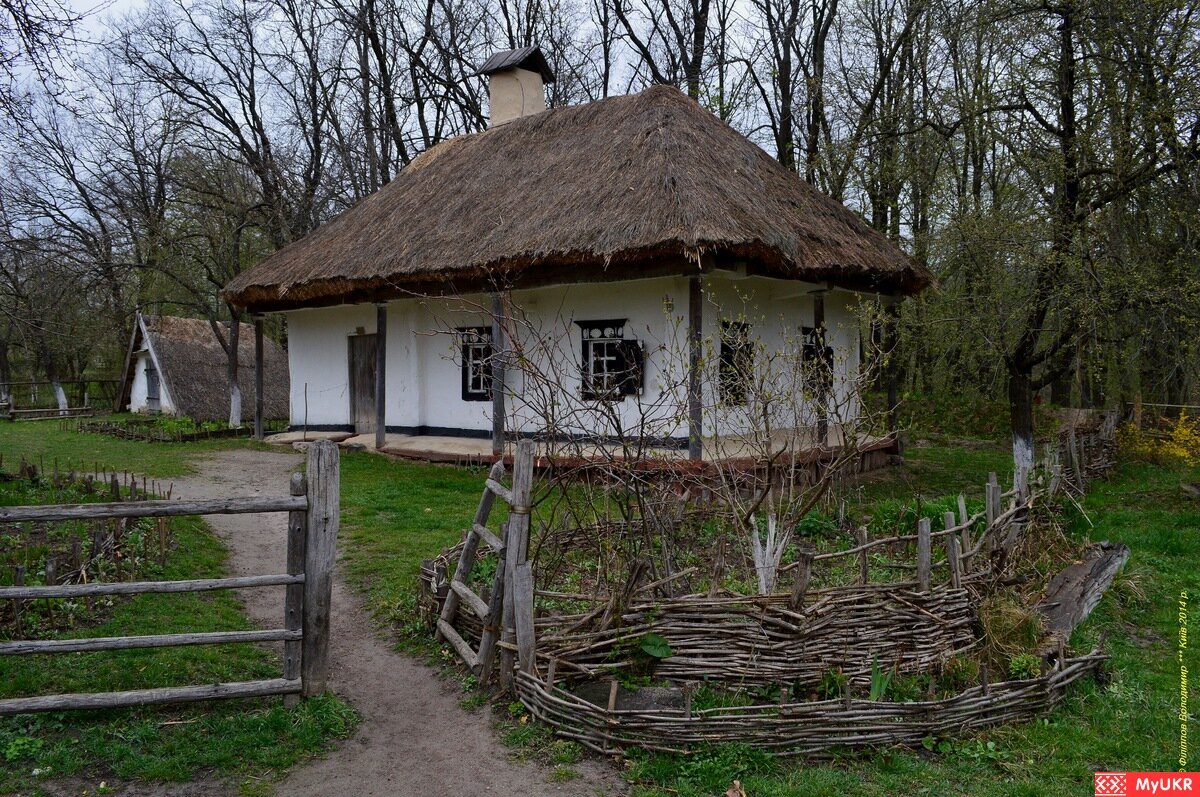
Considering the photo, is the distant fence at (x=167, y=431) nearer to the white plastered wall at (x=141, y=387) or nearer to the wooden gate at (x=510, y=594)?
the white plastered wall at (x=141, y=387)

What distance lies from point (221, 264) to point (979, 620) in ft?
55.2

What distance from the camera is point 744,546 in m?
5.32

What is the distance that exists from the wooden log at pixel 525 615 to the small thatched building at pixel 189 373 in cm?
1829

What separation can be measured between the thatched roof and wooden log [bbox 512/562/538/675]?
4.80m

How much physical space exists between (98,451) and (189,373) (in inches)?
307

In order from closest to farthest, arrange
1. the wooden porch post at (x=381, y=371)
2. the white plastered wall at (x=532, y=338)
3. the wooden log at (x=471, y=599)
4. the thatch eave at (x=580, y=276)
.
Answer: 1. the wooden log at (x=471, y=599)
2. the thatch eave at (x=580, y=276)
3. the white plastered wall at (x=532, y=338)
4. the wooden porch post at (x=381, y=371)

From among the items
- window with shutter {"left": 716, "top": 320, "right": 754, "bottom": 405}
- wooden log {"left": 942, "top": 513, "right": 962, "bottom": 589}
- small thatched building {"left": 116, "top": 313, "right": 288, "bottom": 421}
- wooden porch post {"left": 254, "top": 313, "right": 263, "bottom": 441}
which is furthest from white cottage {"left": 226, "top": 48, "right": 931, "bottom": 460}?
small thatched building {"left": 116, "top": 313, "right": 288, "bottom": 421}

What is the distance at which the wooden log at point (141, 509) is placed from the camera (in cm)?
383

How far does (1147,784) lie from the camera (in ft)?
11.8

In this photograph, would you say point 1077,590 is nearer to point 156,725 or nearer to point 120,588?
point 156,725

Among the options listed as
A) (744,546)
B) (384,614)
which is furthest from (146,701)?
(744,546)

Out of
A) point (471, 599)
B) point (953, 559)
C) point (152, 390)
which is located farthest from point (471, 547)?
→ point (152, 390)

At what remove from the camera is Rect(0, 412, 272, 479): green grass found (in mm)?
11406

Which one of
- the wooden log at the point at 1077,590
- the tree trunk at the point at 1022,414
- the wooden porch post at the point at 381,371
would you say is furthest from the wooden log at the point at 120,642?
the tree trunk at the point at 1022,414
